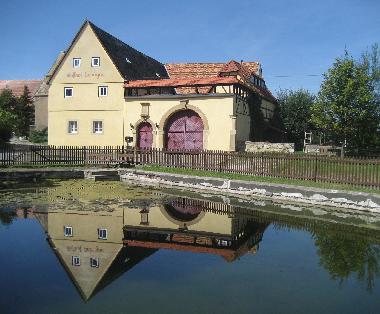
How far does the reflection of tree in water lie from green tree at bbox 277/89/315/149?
96.3 ft

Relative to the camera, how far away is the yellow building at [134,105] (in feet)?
84.3

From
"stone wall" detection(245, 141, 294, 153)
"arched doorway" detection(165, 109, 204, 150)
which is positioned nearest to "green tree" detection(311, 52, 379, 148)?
"stone wall" detection(245, 141, 294, 153)

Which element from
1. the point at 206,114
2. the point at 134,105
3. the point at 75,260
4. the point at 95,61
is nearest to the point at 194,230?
the point at 75,260

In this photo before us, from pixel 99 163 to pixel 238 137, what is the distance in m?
9.74

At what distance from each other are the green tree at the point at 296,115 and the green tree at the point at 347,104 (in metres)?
11.9

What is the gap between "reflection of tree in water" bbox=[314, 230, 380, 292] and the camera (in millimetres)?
6891

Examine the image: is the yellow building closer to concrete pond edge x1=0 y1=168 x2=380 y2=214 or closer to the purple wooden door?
the purple wooden door

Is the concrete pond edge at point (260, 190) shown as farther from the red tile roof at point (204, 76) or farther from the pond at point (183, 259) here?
the red tile roof at point (204, 76)

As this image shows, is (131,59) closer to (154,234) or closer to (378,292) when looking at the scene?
(154,234)

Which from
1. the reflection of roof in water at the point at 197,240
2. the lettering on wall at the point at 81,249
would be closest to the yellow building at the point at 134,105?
the reflection of roof in water at the point at 197,240

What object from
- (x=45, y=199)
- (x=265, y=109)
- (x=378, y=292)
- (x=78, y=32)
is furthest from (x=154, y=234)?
(x=265, y=109)

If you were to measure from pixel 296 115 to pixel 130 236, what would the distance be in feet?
105

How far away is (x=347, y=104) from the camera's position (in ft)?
81.1

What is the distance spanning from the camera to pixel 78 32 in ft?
97.2
